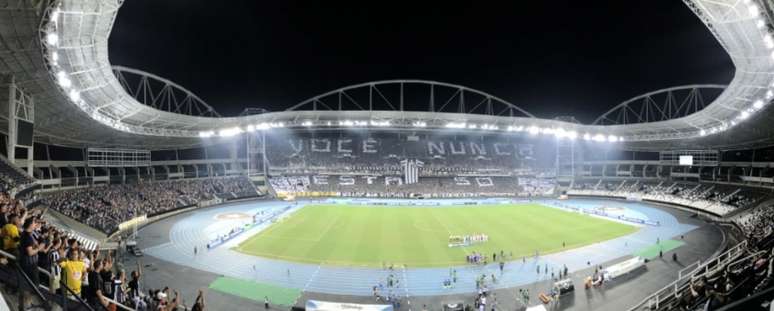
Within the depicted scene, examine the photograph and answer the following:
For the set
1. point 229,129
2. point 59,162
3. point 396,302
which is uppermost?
point 229,129

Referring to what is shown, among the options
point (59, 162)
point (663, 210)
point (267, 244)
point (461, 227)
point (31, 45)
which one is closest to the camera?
point (31, 45)

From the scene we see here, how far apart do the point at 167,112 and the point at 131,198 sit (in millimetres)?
12088

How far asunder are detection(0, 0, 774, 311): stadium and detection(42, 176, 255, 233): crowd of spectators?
37 cm

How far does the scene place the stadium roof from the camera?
65.8 ft

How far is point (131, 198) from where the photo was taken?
4662 centimetres

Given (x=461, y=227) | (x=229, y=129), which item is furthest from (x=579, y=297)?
(x=229, y=129)

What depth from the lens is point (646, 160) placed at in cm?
7431

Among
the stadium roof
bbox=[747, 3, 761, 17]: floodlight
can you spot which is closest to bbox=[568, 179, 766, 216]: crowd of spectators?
the stadium roof

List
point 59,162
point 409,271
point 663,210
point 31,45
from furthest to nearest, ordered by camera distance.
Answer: point 663,210
point 59,162
point 409,271
point 31,45

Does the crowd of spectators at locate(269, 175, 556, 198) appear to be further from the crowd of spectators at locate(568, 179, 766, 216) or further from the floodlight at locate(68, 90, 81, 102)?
the floodlight at locate(68, 90, 81, 102)

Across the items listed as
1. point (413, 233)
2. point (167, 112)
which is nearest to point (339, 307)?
point (413, 233)

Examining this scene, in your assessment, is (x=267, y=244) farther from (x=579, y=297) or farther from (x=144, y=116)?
(x=579, y=297)

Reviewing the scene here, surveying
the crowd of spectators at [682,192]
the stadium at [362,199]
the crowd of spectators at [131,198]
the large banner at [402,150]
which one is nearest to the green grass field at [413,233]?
the stadium at [362,199]

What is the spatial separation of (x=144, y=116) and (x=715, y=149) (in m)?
80.7
